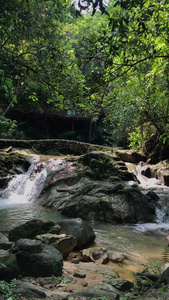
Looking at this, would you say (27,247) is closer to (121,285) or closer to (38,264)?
(38,264)

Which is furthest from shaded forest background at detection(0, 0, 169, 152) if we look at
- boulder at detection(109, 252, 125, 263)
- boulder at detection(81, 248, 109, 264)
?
boulder at detection(81, 248, 109, 264)

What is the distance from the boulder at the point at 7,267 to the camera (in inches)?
103

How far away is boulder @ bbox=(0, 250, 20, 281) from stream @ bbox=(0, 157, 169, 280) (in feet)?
6.40

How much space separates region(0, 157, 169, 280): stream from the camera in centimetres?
483

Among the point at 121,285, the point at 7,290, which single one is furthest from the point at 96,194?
the point at 7,290

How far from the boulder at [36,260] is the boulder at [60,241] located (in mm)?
761

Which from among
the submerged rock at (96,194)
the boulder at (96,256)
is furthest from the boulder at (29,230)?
the submerged rock at (96,194)

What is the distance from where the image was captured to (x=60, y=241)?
13.8ft

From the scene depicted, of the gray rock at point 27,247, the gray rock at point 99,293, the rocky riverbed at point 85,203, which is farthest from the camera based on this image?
the gray rock at point 27,247

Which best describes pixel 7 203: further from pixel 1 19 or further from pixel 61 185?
pixel 1 19

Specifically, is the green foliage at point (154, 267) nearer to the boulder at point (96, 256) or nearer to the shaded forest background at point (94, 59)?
the boulder at point (96, 256)

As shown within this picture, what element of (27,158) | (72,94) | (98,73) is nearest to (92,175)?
(27,158)

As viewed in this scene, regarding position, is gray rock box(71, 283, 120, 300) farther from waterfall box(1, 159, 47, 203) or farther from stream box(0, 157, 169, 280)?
waterfall box(1, 159, 47, 203)

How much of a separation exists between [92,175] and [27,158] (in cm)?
417
